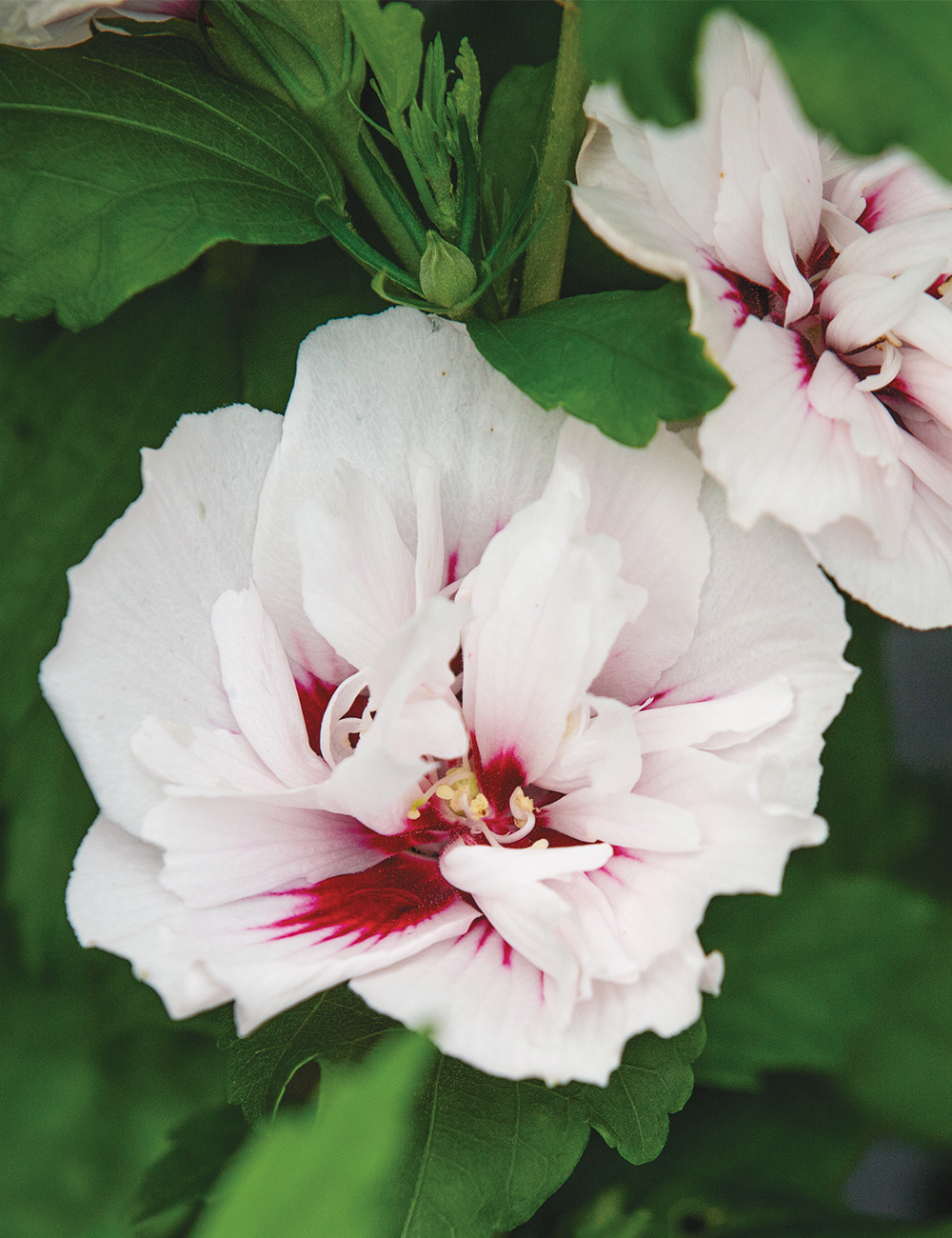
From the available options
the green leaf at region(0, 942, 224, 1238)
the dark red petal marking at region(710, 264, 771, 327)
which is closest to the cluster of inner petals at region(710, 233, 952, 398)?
the dark red petal marking at region(710, 264, 771, 327)

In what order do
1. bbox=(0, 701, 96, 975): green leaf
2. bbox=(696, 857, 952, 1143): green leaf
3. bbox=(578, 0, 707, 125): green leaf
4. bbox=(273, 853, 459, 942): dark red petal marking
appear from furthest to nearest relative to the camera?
bbox=(696, 857, 952, 1143): green leaf < bbox=(0, 701, 96, 975): green leaf < bbox=(273, 853, 459, 942): dark red petal marking < bbox=(578, 0, 707, 125): green leaf

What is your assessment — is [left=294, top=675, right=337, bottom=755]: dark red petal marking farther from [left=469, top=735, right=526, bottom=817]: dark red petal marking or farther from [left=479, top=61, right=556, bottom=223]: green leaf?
[left=479, top=61, right=556, bottom=223]: green leaf

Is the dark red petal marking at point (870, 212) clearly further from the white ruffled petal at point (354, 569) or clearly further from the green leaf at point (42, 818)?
the green leaf at point (42, 818)

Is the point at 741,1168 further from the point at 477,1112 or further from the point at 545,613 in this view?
the point at 545,613

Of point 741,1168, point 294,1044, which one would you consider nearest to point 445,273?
point 294,1044

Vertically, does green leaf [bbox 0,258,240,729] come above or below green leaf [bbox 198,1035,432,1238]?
below

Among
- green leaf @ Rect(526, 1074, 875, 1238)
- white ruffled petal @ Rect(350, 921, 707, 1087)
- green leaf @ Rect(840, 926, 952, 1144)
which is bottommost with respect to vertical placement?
green leaf @ Rect(526, 1074, 875, 1238)

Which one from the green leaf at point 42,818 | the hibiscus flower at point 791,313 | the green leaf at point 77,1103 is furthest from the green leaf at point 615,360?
the green leaf at point 77,1103
